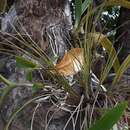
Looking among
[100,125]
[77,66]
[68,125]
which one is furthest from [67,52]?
[100,125]

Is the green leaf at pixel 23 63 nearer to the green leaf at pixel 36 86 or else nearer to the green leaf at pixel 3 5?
the green leaf at pixel 36 86

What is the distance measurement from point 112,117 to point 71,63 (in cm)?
29

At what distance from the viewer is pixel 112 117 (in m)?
0.56

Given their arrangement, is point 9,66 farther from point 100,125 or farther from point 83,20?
point 100,125

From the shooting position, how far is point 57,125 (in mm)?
791

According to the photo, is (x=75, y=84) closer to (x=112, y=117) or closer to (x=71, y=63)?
(x=71, y=63)

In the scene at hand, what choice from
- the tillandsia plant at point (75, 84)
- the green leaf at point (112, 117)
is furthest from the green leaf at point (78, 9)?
the green leaf at point (112, 117)

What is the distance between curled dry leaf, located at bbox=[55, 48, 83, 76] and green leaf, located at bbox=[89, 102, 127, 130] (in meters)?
0.24

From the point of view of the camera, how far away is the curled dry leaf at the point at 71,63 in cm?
80

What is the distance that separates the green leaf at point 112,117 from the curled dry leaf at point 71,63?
9.5 inches

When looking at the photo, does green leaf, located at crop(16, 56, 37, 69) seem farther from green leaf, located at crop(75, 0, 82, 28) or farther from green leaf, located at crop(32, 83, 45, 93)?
green leaf, located at crop(75, 0, 82, 28)

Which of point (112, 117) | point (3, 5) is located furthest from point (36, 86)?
point (3, 5)

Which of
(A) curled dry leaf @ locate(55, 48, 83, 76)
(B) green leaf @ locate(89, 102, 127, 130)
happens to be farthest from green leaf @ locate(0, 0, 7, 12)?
(B) green leaf @ locate(89, 102, 127, 130)

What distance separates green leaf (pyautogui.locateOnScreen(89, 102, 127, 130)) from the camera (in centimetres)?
56
